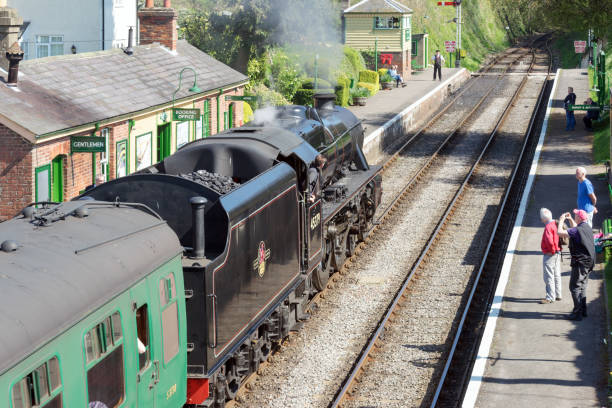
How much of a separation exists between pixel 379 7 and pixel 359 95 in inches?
535

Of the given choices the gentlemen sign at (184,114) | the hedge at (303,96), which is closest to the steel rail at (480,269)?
the gentlemen sign at (184,114)

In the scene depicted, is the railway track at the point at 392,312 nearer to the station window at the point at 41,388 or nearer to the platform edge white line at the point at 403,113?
the platform edge white line at the point at 403,113

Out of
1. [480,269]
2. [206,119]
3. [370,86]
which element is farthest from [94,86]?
[370,86]

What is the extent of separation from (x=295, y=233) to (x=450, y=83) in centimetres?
3861

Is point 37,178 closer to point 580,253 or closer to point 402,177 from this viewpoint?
point 580,253

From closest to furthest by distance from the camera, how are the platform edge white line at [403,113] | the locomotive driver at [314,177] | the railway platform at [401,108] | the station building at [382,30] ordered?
the locomotive driver at [314,177], the platform edge white line at [403,113], the railway platform at [401,108], the station building at [382,30]

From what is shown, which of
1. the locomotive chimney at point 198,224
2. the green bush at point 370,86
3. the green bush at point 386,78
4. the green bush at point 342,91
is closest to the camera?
the locomotive chimney at point 198,224

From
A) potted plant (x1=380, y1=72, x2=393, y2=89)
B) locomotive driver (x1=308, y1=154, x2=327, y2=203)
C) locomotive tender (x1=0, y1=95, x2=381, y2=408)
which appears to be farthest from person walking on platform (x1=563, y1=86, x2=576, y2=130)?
locomotive driver (x1=308, y1=154, x2=327, y2=203)

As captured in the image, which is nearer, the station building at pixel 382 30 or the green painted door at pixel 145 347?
the green painted door at pixel 145 347

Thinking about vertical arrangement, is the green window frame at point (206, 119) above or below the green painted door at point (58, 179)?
above

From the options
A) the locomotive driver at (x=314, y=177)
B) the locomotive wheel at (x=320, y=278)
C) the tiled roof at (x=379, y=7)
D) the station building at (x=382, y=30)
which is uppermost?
the tiled roof at (x=379, y=7)

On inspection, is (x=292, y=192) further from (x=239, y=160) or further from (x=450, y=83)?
(x=450, y=83)

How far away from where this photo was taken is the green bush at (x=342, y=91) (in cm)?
3717

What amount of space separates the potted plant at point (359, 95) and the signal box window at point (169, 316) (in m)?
31.4
